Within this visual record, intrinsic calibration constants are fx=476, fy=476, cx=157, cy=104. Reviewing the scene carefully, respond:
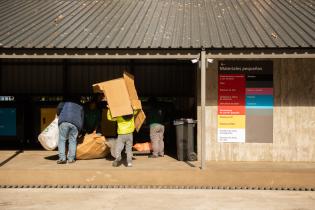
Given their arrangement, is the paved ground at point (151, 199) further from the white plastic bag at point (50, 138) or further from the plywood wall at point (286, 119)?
the plywood wall at point (286, 119)

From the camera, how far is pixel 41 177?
961cm

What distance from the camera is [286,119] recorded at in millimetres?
11000

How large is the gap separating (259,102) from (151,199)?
3.95 meters

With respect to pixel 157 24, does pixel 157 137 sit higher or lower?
lower

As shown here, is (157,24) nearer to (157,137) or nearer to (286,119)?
(157,137)

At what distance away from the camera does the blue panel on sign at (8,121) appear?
13531 mm

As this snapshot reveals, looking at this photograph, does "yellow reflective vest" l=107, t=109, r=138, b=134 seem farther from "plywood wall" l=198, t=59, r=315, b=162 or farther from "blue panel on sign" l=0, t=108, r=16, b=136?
"blue panel on sign" l=0, t=108, r=16, b=136

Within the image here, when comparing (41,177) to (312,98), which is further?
(312,98)

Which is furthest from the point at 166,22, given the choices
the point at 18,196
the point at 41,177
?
the point at 18,196

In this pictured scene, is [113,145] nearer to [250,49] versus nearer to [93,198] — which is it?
[93,198]

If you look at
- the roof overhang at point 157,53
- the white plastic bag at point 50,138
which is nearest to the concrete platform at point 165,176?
the white plastic bag at point 50,138

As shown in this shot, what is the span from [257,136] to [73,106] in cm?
426

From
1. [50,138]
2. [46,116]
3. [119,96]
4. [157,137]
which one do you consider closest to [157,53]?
[119,96]

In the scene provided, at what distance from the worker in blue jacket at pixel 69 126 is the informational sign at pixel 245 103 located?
10.7ft
